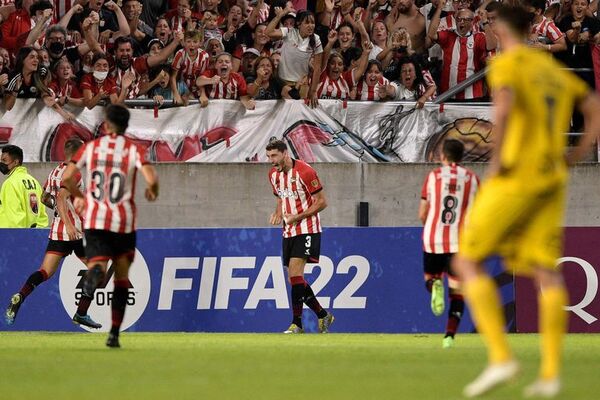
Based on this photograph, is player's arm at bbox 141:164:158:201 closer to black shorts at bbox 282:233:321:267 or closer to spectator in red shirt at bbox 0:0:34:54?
black shorts at bbox 282:233:321:267

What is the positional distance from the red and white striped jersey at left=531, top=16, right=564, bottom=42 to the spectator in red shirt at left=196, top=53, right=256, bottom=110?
4.33 meters

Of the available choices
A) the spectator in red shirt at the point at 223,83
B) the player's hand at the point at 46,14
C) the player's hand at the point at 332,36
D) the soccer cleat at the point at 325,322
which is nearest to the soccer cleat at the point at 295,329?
the soccer cleat at the point at 325,322

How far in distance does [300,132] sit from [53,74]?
346 centimetres

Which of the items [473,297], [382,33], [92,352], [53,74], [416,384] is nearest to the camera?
[473,297]

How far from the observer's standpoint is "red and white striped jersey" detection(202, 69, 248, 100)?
60.4 feet

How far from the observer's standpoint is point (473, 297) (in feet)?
22.6

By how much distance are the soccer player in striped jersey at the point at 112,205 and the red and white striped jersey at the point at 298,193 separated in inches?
168

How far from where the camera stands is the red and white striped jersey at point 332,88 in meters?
18.7

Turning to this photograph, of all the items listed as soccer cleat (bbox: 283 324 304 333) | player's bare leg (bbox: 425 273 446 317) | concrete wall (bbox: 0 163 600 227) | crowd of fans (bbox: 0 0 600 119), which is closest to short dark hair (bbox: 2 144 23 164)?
crowd of fans (bbox: 0 0 600 119)

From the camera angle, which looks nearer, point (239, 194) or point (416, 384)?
point (416, 384)

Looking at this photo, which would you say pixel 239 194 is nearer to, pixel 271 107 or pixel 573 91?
pixel 271 107

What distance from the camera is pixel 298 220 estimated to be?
15227 mm

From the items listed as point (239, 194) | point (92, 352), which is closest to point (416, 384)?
point (92, 352)

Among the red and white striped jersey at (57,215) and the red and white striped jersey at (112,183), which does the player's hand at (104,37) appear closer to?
the red and white striped jersey at (57,215)
